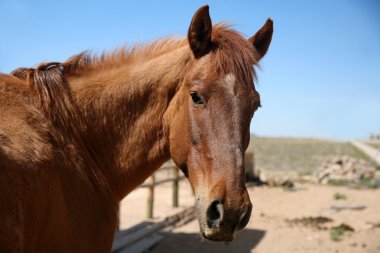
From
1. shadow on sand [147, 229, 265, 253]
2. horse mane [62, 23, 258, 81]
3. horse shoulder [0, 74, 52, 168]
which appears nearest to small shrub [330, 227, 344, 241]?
shadow on sand [147, 229, 265, 253]

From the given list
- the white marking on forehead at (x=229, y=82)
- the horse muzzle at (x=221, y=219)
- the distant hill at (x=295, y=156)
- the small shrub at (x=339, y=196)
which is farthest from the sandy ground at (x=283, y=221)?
the distant hill at (x=295, y=156)

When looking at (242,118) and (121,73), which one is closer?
(242,118)

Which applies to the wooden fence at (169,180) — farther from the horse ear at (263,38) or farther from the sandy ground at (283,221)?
the horse ear at (263,38)

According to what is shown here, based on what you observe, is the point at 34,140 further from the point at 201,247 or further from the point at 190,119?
the point at 201,247

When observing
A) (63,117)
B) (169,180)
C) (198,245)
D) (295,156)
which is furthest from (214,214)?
(295,156)

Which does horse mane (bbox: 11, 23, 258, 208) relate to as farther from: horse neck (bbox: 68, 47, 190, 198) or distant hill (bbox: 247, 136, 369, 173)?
distant hill (bbox: 247, 136, 369, 173)

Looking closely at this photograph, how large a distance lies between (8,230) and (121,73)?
4.32 ft

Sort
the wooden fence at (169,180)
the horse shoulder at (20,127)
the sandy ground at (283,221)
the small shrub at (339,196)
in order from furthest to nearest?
the small shrub at (339,196)
the wooden fence at (169,180)
the sandy ground at (283,221)
the horse shoulder at (20,127)

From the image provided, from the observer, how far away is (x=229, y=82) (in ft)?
7.84

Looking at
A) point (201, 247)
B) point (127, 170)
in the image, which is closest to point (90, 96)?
point (127, 170)

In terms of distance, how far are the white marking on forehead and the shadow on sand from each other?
202 inches

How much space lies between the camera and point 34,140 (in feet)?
6.97

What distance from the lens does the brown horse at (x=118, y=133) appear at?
203 centimetres

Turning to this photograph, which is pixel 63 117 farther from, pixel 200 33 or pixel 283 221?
pixel 283 221
